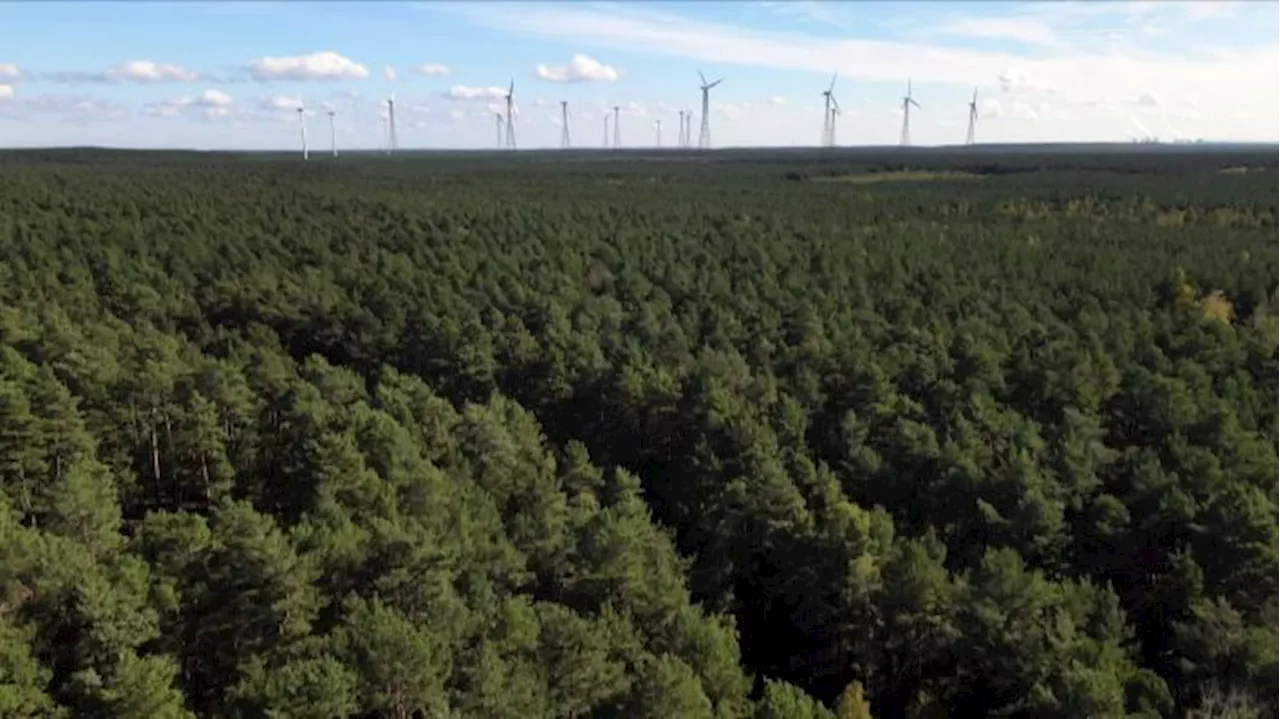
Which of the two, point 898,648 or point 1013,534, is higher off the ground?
point 1013,534

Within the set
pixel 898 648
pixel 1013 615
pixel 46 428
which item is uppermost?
pixel 46 428

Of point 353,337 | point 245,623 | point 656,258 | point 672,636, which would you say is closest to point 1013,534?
point 672,636

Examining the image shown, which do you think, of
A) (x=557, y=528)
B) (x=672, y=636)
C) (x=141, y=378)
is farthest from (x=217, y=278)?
(x=672, y=636)

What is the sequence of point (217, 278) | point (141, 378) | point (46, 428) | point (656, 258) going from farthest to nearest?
point (656, 258), point (217, 278), point (141, 378), point (46, 428)

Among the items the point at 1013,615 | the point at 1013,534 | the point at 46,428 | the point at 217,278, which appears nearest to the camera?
the point at 1013,615

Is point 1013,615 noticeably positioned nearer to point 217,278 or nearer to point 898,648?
point 898,648

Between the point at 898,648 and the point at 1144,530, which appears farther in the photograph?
the point at 1144,530

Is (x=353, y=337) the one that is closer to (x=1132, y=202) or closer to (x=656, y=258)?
(x=656, y=258)
